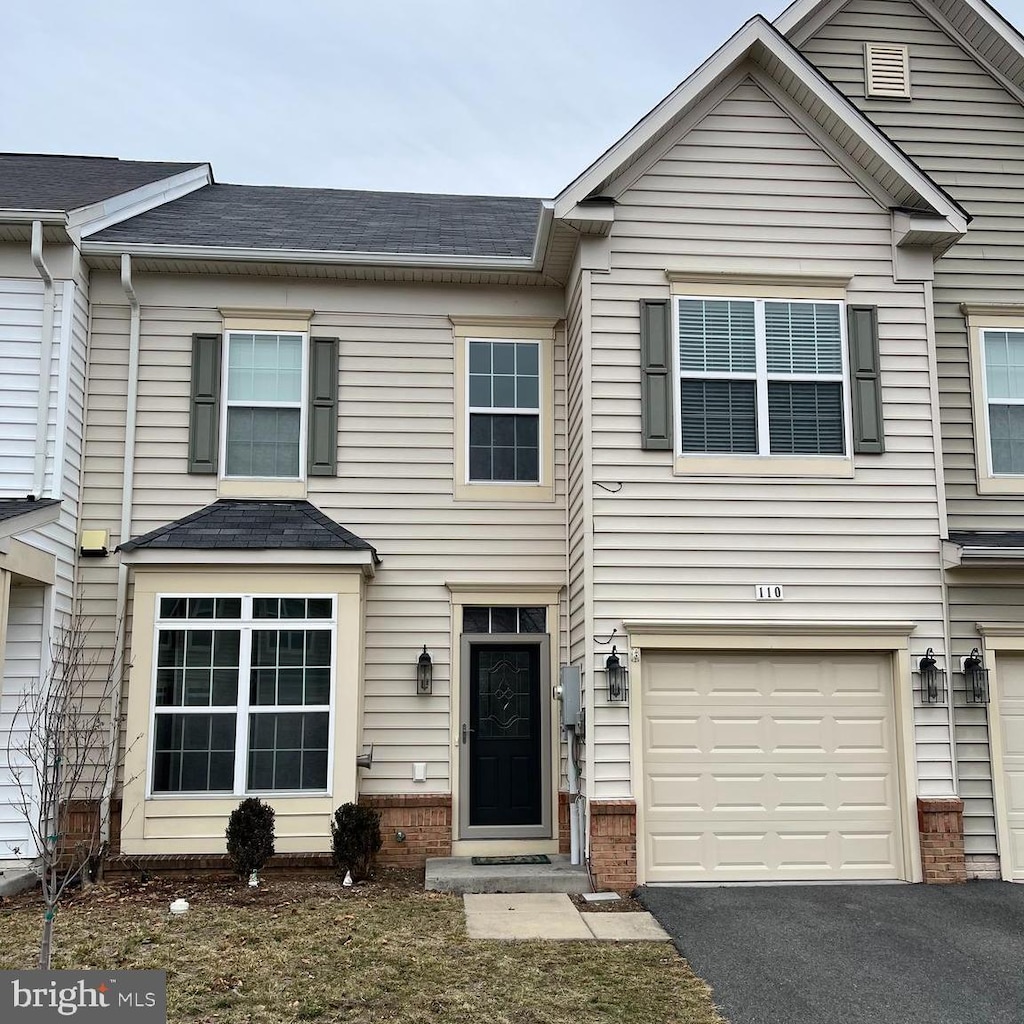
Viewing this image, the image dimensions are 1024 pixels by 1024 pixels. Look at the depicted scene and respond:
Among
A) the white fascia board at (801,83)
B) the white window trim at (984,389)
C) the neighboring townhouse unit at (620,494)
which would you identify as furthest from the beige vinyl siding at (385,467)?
the white window trim at (984,389)

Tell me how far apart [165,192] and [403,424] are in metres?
4.14

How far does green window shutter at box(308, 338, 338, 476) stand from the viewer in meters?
9.95

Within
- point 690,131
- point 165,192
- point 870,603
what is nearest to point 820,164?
point 690,131

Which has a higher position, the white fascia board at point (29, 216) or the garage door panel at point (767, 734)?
→ the white fascia board at point (29, 216)

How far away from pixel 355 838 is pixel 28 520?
12.1 ft

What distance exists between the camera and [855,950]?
22.4 ft

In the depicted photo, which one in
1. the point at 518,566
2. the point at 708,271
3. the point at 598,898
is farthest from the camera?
the point at 518,566

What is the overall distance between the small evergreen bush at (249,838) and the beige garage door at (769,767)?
10.3 feet

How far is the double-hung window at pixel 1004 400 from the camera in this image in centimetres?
1005

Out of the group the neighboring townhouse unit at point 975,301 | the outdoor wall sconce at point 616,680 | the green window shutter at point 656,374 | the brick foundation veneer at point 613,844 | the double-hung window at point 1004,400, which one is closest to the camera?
the brick foundation veneer at point 613,844

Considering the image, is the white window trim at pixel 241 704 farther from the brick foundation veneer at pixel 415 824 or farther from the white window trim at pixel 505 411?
the white window trim at pixel 505 411

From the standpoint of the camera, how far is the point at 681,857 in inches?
341

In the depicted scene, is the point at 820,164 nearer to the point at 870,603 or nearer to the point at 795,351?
the point at 795,351

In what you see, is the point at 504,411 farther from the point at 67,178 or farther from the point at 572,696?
the point at 67,178
